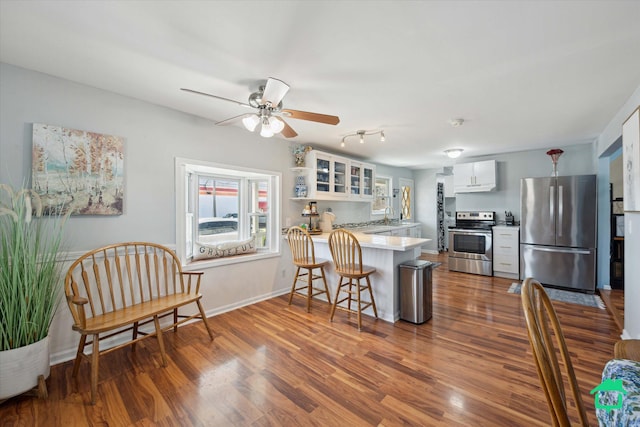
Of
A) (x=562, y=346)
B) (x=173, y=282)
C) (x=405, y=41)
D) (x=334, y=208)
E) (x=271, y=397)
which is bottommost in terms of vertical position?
(x=271, y=397)

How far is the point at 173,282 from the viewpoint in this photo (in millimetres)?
2754

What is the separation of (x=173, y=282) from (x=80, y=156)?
54.3 inches

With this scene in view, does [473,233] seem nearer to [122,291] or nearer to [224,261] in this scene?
[224,261]

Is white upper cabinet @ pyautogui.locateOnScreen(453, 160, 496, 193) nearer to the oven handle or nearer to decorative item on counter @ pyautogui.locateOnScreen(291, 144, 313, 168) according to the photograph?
the oven handle

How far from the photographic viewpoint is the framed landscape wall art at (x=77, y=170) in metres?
2.14

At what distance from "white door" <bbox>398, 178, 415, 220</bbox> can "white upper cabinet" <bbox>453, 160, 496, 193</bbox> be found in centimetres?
169

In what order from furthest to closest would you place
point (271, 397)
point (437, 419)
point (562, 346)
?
point (271, 397) < point (437, 419) < point (562, 346)

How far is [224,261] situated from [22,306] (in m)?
1.73

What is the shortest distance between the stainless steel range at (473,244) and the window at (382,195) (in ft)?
5.39

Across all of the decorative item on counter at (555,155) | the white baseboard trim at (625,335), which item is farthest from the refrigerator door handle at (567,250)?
the white baseboard trim at (625,335)

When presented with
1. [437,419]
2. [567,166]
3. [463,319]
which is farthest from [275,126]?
A: [567,166]

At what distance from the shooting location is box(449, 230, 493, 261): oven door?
16.2 feet

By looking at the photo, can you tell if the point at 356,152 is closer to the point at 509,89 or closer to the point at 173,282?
the point at 509,89

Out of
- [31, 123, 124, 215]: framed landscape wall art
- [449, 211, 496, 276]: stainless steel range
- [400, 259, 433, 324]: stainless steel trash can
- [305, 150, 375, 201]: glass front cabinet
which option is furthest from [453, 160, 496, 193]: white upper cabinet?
[31, 123, 124, 215]: framed landscape wall art
